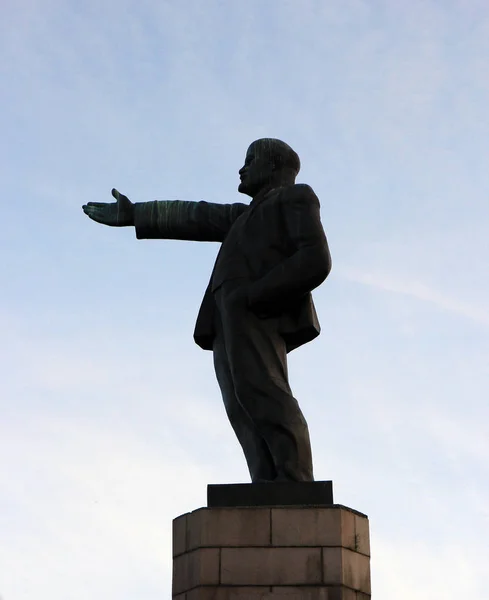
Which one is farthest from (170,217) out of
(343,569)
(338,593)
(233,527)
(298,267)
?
(338,593)

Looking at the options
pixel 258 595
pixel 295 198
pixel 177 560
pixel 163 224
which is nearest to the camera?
pixel 258 595

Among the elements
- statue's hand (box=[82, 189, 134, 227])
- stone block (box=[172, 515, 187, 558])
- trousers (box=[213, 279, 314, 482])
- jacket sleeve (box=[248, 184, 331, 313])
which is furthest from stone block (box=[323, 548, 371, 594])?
statue's hand (box=[82, 189, 134, 227])

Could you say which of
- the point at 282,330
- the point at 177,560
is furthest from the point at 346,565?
the point at 282,330

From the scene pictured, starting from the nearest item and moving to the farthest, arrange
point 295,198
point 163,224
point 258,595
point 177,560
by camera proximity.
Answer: point 258,595
point 177,560
point 295,198
point 163,224

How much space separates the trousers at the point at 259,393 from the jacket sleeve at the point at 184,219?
118 cm

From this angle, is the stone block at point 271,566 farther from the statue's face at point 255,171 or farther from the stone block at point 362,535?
the statue's face at point 255,171

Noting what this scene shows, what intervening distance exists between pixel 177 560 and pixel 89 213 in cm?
434

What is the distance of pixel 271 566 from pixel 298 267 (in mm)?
2902

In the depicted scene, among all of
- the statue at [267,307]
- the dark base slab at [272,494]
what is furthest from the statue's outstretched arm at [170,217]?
the dark base slab at [272,494]

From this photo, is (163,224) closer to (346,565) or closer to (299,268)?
(299,268)

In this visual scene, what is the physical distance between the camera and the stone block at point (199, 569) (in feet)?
30.4

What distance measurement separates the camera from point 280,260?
10547 mm

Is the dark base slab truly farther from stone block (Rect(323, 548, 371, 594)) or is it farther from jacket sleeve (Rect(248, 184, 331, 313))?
jacket sleeve (Rect(248, 184, 331, 313))

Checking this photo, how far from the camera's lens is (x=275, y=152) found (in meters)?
11.2
